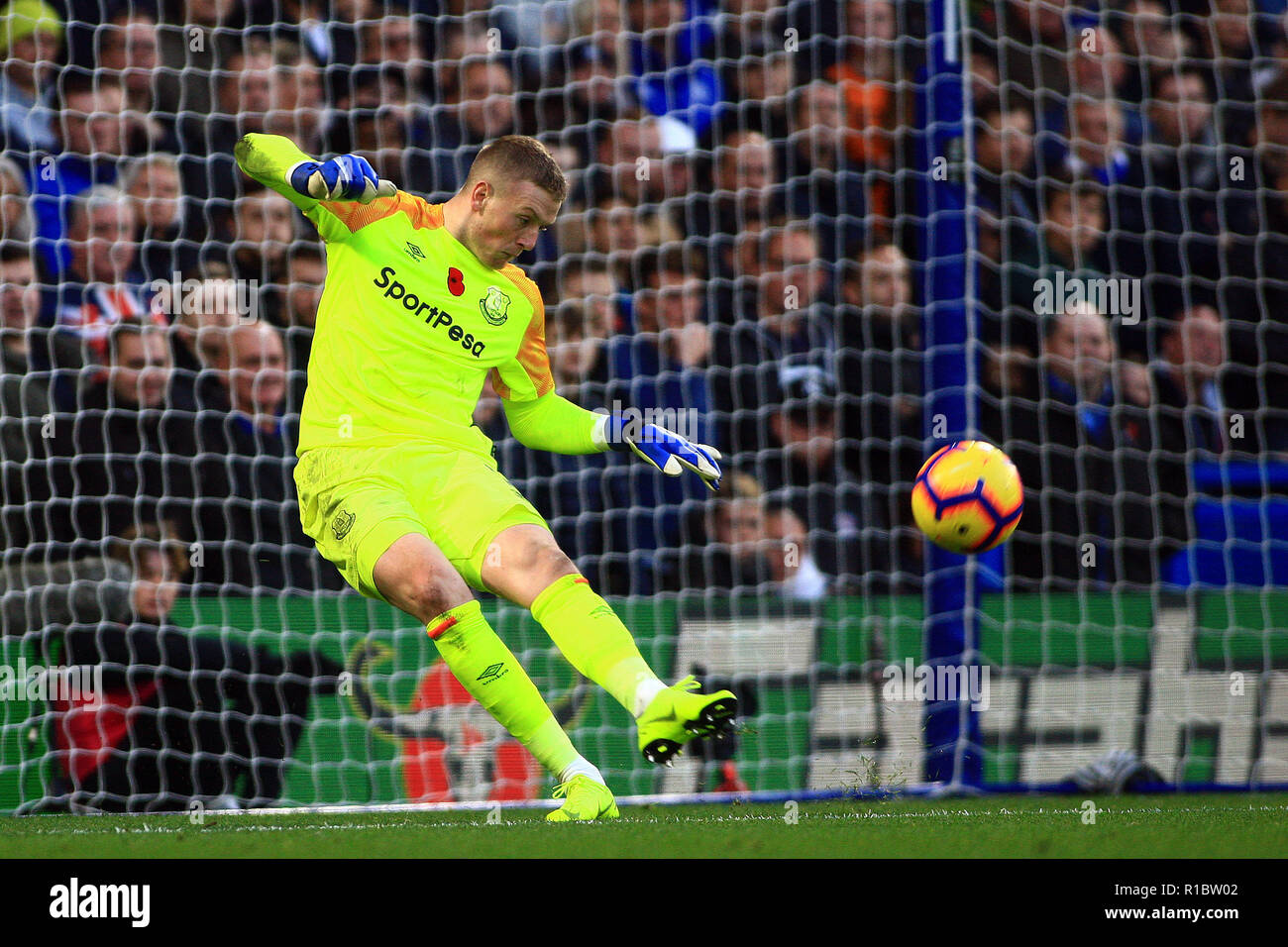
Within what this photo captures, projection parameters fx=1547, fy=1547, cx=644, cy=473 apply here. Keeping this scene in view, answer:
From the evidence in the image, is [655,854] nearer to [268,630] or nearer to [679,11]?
[268,630]

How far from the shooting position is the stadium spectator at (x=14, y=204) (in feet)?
20.8

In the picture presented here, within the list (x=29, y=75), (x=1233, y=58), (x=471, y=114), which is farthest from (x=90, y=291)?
(x=1233, y=58)

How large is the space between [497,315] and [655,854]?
213cm

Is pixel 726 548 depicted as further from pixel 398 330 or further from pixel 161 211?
pixel 161 211

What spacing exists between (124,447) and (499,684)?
7.99 ft

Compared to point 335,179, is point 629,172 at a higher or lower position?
higher

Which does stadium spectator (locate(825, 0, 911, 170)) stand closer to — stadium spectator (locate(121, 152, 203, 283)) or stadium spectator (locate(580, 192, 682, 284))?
stadium spectator (locate(580, 192, 682, 284))

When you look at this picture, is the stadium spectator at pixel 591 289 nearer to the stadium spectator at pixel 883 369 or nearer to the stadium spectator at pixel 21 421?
the stadium spectator at pixel 883 369

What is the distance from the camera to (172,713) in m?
5.93

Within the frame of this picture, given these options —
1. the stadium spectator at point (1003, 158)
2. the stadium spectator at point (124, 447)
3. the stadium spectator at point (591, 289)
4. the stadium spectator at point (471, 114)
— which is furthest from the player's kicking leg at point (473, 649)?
the stadium spectator at point (1003, 158)

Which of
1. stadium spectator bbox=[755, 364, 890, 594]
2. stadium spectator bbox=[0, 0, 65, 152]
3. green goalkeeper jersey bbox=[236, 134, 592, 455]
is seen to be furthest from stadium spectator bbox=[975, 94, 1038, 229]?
stadium spectator bbox=[0, 0, 65, 152]

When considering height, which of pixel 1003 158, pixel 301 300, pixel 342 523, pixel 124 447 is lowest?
pixel 342 523

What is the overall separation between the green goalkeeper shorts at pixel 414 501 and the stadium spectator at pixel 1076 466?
2.44 metres

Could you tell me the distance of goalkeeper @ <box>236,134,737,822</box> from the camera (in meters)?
4.63
